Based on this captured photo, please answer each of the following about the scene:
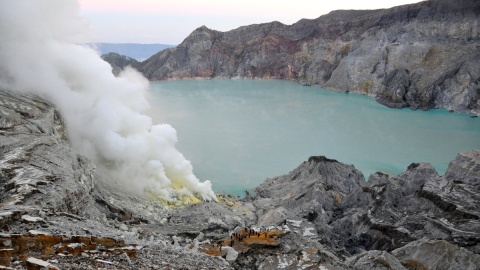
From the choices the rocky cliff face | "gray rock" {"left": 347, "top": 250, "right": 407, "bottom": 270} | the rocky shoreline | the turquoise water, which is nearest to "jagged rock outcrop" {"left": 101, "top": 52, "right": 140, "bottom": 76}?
the rocky cliff face

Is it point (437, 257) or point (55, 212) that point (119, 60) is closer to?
point (55, 212)

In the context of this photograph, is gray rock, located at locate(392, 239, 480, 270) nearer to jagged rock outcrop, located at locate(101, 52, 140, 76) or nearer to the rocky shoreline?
the rocky shoreline

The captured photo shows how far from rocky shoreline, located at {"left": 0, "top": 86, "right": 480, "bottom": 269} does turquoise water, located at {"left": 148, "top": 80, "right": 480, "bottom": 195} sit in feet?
17.1

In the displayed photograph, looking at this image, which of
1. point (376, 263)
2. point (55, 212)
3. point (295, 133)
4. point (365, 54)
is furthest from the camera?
point (365, 54)

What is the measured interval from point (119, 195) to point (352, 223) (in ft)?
27.0

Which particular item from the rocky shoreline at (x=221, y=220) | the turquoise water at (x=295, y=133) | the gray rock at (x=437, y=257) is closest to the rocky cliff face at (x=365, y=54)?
the turquoise water at (x=295, y=133)

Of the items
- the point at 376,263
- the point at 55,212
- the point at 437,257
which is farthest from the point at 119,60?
the point at 437,257

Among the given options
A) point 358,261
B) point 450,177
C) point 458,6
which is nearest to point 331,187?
point 450,177

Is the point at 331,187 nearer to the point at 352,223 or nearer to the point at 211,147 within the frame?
the point at 352,223

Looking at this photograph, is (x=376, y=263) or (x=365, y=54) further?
(x=365, y=54)

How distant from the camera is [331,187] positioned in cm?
1614

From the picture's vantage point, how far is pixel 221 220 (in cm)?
1184

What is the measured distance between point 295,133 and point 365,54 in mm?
35604

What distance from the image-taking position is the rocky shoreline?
234 inches
